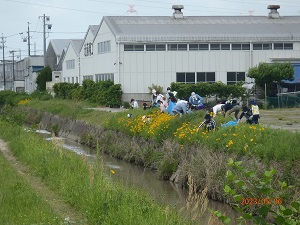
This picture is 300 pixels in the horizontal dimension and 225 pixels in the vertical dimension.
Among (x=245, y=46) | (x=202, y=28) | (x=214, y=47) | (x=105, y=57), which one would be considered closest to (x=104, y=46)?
(x=105, y=57)

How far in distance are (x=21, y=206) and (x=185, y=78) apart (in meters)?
35.9

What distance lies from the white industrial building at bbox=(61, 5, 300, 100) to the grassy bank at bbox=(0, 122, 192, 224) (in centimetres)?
2691

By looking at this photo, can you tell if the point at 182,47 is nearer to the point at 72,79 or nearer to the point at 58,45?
the point at 72,79

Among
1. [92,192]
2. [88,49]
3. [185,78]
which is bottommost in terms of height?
[92,192]

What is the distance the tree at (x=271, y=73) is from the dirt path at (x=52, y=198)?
26625 mm

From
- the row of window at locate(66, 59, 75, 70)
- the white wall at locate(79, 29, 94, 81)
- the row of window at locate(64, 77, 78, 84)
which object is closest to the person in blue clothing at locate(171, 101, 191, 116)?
the white wall at locate(79, 29, 94, 81)

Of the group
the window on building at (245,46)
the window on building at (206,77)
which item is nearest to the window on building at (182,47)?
the window on building at (206,77)

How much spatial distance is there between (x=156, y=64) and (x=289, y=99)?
10.8 m

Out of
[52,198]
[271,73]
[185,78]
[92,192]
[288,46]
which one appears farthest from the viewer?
[288,46]

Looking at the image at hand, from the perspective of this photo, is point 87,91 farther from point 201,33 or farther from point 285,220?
point 285,220

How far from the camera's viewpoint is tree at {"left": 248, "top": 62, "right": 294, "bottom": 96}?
42.3m

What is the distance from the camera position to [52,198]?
13016 millimetres

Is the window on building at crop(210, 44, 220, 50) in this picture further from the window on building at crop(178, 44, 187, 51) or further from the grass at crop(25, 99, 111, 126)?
the grass at crop(25, 99, 111, 126)

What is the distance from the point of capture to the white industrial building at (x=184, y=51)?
150 feet
